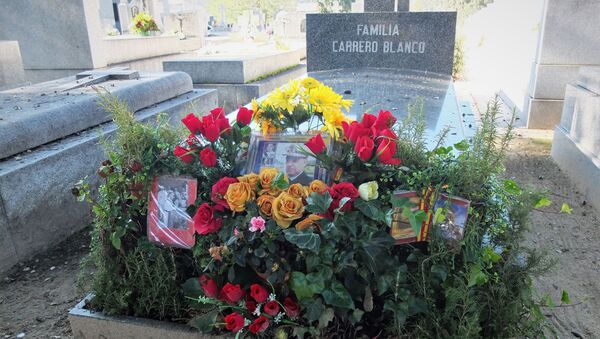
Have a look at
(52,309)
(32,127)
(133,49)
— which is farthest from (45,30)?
(52,309)

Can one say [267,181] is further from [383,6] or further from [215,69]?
[215,69]

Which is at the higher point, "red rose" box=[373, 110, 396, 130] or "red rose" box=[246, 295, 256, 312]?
"red rose" box=[373, 110, 396, 130]

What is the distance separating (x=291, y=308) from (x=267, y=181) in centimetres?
47

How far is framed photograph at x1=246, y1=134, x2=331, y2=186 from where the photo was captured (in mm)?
1925

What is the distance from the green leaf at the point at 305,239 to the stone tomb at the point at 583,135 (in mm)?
3720

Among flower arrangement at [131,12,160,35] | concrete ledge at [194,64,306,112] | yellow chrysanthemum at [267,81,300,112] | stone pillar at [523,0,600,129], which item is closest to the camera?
yellow chrysanthemum at [267,81,300,112]

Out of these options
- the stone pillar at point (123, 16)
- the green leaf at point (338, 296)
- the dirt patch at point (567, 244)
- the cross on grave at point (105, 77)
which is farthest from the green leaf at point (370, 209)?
the stone pillar at point (123, 16)

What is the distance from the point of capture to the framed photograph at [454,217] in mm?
1677

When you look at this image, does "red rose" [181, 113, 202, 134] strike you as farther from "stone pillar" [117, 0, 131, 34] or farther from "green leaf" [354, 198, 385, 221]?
"stone pillar" [117, 0, 131, 34]

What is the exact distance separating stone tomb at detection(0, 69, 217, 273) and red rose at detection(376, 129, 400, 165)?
161 centimetres

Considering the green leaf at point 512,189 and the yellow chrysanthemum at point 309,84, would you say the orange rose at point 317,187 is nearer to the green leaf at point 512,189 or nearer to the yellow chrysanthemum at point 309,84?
the yellow chrysanthemum at point 309,84

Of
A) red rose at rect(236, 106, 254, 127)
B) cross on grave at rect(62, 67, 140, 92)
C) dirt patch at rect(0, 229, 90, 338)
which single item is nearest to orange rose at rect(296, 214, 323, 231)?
red rose at rect(236, 106, 254, 127)

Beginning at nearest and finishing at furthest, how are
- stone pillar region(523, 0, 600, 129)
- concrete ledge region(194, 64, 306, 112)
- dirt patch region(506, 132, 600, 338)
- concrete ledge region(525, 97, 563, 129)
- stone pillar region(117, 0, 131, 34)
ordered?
dirt patch region(506, 132, 600, 338) < stone pillar region(523, 0, 600, 129) < concrete ledge region(525, 97, 563, 129) < concrete ledge region(194, 64, 306, 112) < stone pillar region(117, 0, 131, 34)

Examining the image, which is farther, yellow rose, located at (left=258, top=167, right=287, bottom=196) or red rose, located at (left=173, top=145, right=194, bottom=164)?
red rose, located at (left=173, top=145, right=194, bottom=164)
